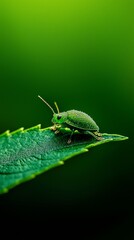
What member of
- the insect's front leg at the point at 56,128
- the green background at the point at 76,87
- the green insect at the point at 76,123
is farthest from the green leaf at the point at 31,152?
the green background at the point at 76,87

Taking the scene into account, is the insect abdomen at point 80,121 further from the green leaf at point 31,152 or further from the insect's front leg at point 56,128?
the green leaf at point 31,152

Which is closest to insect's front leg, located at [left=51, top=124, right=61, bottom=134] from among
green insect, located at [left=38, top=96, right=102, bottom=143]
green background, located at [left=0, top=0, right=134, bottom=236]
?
green insect, located at [left=38, top=96, right=102, bottom=143]

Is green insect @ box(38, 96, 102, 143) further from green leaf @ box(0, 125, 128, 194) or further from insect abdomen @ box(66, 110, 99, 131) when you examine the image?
green leaf @ box(0, 125, 128, 194)

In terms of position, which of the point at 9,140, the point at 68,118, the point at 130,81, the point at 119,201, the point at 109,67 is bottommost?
the point at 9,140

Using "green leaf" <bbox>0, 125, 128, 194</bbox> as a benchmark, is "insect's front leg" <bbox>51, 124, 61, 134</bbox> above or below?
above

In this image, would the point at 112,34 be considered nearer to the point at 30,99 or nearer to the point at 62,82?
the point at 62,82

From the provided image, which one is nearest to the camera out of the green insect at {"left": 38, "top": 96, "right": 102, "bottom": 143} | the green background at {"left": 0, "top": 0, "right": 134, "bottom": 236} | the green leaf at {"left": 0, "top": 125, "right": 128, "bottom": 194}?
the green leaf at {"left": 0, "top": 125, "right": 128, "bottom": 194}

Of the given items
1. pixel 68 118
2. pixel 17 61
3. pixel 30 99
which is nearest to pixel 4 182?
pixel 68 118
